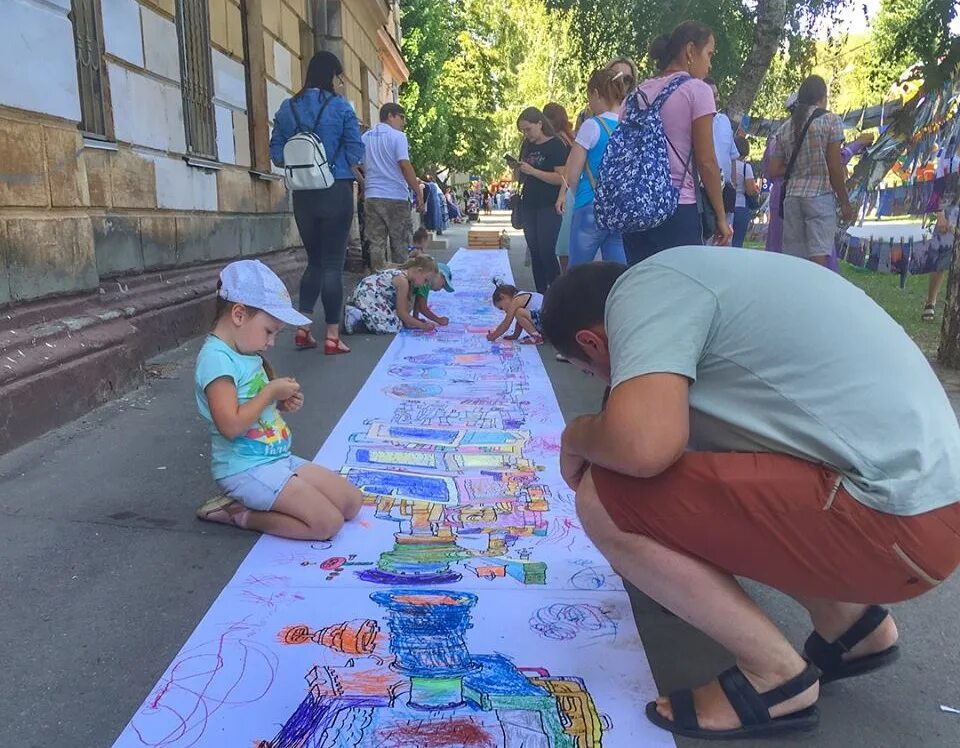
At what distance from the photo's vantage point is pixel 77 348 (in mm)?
3723

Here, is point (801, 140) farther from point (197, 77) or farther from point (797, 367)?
point (197, 77)

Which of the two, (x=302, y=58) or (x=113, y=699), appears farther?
(x=302, y=58)

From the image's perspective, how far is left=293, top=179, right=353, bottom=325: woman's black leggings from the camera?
16.8 feet

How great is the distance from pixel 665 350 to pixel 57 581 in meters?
1.83

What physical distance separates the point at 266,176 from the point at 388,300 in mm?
2650

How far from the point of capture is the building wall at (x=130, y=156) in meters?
3.58

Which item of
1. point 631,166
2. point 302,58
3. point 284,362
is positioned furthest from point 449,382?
point 302,58

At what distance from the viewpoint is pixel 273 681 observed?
1823mm

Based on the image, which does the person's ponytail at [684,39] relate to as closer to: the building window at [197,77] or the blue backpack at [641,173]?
the blue backpack at [641,173]

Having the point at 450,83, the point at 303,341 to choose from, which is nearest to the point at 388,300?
the point at 303,341

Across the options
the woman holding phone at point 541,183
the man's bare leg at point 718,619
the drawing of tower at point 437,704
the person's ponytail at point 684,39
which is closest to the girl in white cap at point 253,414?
the drawing of tower at point 437,704

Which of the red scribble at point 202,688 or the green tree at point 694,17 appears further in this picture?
the green tree at point 694,17

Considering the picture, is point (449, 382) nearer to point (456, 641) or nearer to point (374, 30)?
point (456, 641)

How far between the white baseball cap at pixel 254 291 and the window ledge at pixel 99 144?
9.04 feet
